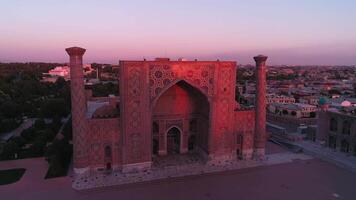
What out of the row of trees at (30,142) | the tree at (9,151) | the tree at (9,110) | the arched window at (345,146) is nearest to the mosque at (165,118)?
the row of trees at (30,142)

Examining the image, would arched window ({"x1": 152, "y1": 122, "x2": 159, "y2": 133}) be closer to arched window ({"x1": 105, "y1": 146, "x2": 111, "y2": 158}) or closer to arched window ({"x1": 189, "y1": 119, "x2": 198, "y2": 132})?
arched window ({"x1": 189, "y1": 119, "x2": 198, "y2": 132})

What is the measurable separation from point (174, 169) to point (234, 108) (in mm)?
4390

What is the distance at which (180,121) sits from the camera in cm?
1566

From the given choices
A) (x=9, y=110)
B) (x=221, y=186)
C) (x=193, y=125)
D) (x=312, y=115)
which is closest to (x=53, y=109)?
(x=9, y=110)

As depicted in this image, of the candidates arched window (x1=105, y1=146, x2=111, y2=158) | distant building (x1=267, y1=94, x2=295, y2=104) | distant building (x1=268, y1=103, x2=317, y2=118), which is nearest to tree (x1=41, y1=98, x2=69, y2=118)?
arched window (x1=105, y1=146, x2=111, y2=158)

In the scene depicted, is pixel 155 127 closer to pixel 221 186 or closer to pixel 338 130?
pixel 221 186

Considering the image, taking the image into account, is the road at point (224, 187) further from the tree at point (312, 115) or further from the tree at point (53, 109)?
the tree at point (312, 115)

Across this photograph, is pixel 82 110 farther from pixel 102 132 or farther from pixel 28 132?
pixel 28 132

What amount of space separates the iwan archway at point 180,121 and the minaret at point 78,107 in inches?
156

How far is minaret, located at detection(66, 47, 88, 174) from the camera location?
479 inches

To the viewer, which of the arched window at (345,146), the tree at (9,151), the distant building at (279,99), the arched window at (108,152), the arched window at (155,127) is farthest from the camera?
the distant building at (279,99)

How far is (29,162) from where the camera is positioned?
1416 centimetres

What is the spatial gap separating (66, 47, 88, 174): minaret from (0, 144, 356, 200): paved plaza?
3.75 feet

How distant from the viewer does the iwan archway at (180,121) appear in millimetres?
15172
